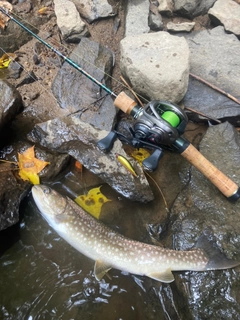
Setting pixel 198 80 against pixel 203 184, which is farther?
pixel 198 80

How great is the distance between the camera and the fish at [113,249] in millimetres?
3109

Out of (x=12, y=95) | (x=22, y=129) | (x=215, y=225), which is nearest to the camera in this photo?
(x=215, y=225)

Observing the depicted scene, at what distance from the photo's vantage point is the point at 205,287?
10.1ft

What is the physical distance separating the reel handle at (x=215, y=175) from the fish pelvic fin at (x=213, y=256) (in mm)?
517

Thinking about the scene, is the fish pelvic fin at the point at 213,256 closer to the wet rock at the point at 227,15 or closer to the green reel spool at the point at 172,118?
the green reel spool at the point at 172,118

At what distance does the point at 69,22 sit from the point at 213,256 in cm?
365

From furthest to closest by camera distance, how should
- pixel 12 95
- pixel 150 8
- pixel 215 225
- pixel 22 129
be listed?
pixel 150 8, pixel 22 129, pixel 12 95, pixel 215 225

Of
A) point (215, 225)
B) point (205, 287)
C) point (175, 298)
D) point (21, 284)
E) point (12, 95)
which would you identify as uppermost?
point (12, 95)

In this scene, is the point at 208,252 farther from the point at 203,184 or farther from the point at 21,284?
the point at 21,284

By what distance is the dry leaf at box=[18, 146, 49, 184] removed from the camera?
3.61m

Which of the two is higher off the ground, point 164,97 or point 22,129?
point 164,97

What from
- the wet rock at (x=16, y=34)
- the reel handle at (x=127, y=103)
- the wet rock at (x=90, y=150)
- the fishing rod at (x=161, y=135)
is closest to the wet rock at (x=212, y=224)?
the fishing rod at (x=161, y=135)

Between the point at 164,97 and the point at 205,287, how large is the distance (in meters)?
2.22

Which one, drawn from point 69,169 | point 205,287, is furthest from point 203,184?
point 69,169
